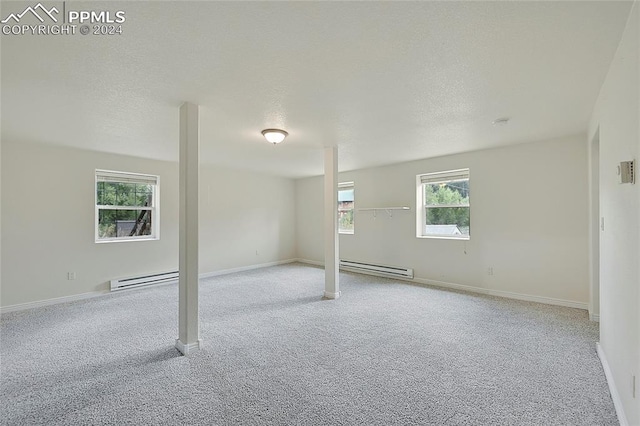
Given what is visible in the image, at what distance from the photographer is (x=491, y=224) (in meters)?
4.56

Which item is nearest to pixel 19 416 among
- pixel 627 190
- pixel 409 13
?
pixel 409 13

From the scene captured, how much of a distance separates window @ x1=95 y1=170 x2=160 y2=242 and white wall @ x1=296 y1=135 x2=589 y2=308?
4.46m

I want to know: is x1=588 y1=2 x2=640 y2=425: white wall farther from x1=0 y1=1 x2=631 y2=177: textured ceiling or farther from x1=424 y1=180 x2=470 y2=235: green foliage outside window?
x1=424 y1=180 x2=470 y2=235: green foliage outside window

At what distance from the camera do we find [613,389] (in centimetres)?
198

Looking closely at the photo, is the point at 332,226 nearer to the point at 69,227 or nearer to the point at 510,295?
the point at 510,295

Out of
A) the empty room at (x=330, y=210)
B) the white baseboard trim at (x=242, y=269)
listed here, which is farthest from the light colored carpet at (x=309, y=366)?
the white baseboard trim at (x=242, y=269)

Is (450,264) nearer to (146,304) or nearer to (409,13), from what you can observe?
(409,13)

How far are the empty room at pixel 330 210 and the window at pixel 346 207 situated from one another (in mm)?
1154

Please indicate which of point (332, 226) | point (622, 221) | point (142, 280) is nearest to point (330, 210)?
point (332, 226)

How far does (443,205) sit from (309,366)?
3895mm

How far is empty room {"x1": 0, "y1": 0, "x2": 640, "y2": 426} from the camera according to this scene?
1663mm

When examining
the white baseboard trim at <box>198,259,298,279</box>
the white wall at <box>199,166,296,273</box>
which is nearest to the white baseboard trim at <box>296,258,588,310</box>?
the white baseboard trim at <box>198,259,298,279</box>

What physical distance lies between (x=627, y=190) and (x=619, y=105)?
0.61m

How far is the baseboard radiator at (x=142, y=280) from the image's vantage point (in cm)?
478
